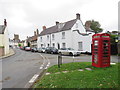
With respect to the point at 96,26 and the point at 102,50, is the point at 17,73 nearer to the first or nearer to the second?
the point at 102,50

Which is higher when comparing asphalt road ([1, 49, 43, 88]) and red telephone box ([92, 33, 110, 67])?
red telephone box ([92, 33, 110, 67])

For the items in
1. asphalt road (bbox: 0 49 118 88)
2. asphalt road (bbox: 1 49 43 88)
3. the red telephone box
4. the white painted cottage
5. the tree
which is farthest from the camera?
the tree

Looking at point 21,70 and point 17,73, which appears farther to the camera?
point 21,70

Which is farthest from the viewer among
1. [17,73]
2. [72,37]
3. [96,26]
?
[96,26]

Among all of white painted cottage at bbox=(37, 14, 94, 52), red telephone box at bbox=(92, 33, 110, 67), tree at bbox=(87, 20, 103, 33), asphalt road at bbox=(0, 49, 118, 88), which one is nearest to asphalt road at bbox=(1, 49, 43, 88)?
asphalt road at bbox=(0, 49, 118, 88)

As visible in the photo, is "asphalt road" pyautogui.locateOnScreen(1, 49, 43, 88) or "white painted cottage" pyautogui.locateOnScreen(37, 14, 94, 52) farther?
"white painted cottage" pyautogui.locateOnScreen(37, 14, 94, 52)

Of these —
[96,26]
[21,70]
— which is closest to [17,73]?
[21,70]

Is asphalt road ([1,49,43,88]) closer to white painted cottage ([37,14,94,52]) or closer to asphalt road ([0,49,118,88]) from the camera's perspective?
asphalt road ([0,49,118,88])

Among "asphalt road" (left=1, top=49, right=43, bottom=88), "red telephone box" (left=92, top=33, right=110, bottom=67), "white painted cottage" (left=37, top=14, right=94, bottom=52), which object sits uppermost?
"white painted cottage" (left=37, top=14, right=94, bottom=52)

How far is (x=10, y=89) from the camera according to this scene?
198 inches

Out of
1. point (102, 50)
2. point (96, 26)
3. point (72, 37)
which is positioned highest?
point (96, 26)

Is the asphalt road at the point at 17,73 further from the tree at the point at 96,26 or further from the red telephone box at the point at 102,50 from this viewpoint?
the tree at the point at 96,26

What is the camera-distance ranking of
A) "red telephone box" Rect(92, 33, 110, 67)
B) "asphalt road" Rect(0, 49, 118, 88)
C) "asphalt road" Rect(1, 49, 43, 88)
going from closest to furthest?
"asphalt road" Rect(1, 49, 43, 88) < "asphalt road" Rect(0, 49, 118, 88) < "red telephone box" Rect(92, 33, 110, 67)

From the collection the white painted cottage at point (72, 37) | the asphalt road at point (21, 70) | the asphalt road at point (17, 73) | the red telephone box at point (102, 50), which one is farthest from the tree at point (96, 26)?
the red telephone box at point (102, 50)
